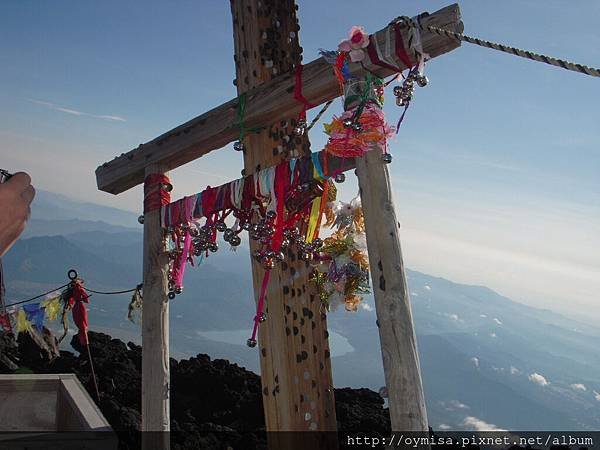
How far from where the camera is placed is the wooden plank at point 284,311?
268 centimetres

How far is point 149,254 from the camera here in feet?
11.5

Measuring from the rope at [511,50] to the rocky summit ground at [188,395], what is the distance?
3534 mm

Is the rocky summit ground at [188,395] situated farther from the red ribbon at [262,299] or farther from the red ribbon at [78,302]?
the red ribbon at [262,299]

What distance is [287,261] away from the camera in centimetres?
285

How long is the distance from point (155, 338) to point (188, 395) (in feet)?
9.56

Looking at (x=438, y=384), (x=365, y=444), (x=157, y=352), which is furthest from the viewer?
(x=438, y=384)

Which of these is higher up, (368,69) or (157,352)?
(368,69)

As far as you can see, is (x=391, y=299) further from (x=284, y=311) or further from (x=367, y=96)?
(x=367, y=96)

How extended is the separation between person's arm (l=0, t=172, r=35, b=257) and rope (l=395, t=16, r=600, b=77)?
5.79ft

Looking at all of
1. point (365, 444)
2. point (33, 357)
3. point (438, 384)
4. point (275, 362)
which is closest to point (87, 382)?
point (33, 357)

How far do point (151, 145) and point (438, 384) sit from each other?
5917 inches

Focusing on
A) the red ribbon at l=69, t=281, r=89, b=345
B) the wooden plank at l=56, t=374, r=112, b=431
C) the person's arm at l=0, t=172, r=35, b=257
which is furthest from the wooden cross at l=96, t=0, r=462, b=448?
the red ribbon at l=69, t=281, r=89, b=345

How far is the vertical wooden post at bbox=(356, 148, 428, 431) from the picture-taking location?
1941mm

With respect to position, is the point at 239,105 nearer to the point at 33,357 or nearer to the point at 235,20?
the point at 235,20
